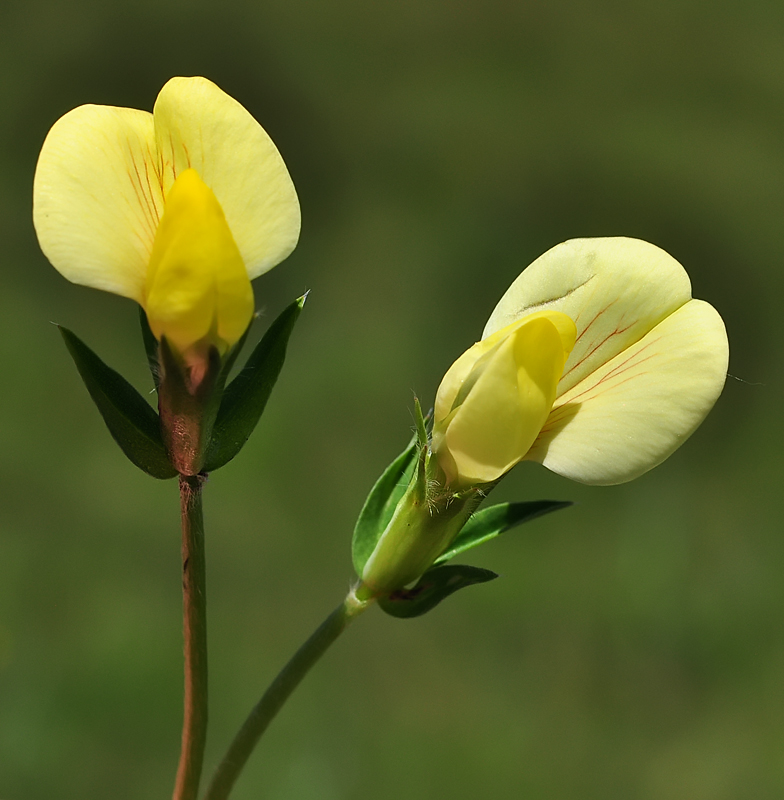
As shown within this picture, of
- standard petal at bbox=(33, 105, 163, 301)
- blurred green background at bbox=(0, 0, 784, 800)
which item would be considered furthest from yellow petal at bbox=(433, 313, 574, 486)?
blurred green background at bbox=(0, 0, 784, 800)

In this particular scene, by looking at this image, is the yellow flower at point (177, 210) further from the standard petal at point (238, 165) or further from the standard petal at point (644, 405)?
the standard petal at point (644, 405)

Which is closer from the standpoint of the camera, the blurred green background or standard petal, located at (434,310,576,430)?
standard petal, located at (434,310,576,430)

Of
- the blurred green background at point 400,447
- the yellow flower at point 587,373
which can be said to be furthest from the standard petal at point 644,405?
the blurred green background at point 400,447

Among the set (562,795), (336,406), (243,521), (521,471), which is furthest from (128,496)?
(562,795)

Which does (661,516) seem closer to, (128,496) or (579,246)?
(128,496)

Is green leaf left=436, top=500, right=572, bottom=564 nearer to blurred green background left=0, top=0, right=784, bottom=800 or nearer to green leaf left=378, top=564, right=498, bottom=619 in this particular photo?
green leaf left=378, top=564, right=498, bottom=619

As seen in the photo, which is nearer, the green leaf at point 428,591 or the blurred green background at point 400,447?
the green leaf at point 428,591
